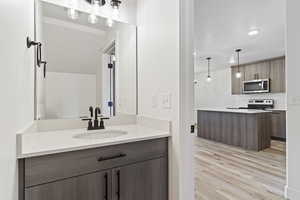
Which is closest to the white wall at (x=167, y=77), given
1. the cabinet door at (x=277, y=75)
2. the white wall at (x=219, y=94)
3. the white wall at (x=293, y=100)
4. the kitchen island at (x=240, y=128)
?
the white wall at (x=293, y=100)

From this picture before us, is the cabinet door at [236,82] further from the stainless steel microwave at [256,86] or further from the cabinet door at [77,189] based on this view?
the cabinet door at [77,189]

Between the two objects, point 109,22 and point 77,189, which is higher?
point 109,22

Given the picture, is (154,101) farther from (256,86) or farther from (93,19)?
(256,86)

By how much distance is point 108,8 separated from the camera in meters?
1.72

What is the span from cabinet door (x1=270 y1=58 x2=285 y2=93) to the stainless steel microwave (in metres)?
0.15

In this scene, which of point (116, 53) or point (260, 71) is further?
point (260, 71)

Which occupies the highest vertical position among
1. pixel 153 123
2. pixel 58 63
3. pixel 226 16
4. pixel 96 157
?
pixel 226 16

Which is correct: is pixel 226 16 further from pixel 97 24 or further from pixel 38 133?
pixel 38 133

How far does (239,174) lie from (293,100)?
1.30m

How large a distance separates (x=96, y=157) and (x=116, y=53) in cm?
119

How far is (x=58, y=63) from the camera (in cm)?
157

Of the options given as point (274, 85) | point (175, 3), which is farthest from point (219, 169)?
point (274, 85)

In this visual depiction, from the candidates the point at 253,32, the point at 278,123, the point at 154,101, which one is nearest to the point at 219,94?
the point at 278,123

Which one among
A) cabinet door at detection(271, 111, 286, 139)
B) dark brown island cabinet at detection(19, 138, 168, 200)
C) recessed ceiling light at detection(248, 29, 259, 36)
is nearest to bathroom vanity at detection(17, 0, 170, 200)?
dark brown island cabinet at detection(19, 138, 168, 200)
